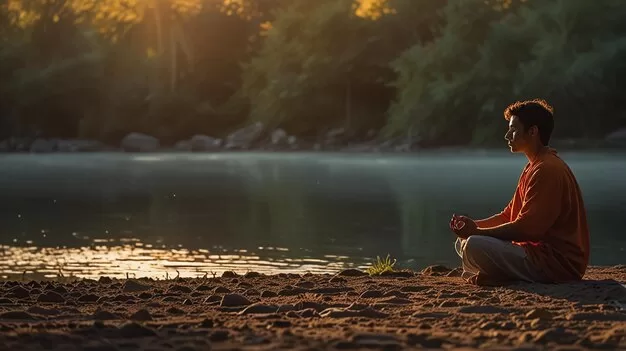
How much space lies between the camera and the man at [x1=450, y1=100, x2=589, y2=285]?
25.9ft

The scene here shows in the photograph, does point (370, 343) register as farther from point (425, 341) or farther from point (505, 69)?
point (505, 69)

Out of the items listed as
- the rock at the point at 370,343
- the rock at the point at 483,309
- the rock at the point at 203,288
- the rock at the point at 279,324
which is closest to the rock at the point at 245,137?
the rock at the point at 203,288

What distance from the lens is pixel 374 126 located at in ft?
187

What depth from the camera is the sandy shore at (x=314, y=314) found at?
5.50 m

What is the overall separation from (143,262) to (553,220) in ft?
21.0

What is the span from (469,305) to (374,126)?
164 ft

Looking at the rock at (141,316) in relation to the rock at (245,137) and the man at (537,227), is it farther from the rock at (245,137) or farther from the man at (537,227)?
the rock at (245,137)

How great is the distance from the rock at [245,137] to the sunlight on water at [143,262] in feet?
143

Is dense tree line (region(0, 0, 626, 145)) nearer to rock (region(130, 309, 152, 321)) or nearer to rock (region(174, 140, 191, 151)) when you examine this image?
rock (region(174, 140, 191, 151))

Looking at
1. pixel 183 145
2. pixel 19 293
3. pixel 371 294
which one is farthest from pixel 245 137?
pixel 371 294

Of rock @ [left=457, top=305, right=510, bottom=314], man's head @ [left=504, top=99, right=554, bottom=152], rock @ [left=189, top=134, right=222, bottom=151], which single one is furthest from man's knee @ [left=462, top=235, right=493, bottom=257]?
rock @ [left=189, top=134, right=222, bottom=151]

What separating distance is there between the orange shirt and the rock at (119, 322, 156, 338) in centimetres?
308

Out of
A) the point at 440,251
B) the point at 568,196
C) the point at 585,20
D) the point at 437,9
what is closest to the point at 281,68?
the point at 437,9

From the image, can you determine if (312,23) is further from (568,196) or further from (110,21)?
(568,196)
